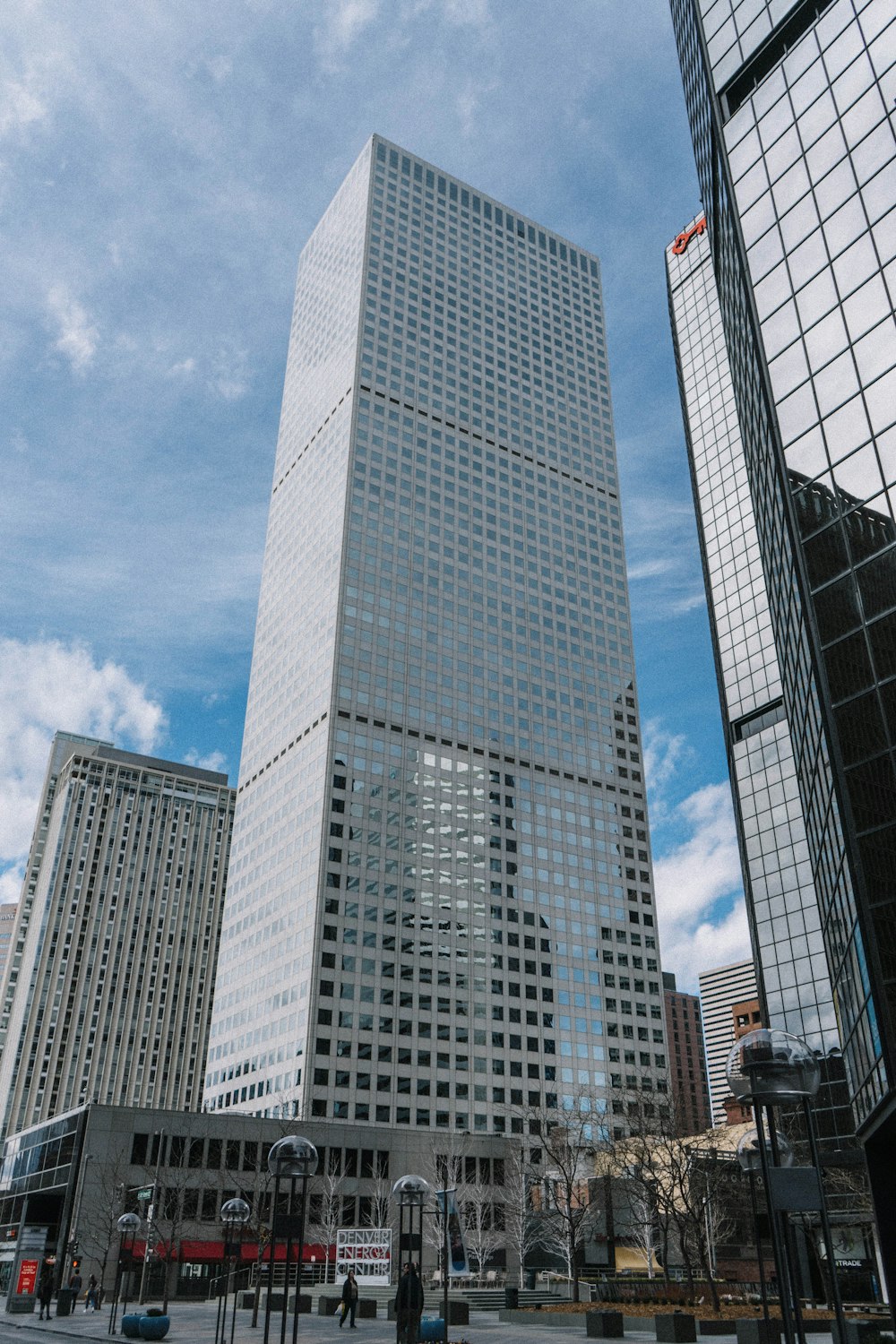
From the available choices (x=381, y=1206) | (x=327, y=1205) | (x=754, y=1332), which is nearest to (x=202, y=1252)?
(x=327, y=1205)

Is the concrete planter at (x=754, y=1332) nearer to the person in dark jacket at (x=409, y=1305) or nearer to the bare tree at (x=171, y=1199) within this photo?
the person in dark jacket at (x=409, y=1305)

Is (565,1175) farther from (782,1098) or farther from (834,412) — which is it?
(782,1098)

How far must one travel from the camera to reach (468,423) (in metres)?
152

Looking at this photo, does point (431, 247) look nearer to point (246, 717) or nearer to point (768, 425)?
point (246, 717)

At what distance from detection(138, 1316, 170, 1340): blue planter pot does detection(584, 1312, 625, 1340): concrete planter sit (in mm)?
13458

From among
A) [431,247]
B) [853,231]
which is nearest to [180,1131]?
[853,231]

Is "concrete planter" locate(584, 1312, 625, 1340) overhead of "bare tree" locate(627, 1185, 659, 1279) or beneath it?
beneath

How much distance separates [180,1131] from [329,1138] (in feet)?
51.2

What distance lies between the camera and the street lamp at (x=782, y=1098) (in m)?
14.6

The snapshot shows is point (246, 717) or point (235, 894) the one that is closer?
point (235, 894)

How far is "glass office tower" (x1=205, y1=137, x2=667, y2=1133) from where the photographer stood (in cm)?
11088

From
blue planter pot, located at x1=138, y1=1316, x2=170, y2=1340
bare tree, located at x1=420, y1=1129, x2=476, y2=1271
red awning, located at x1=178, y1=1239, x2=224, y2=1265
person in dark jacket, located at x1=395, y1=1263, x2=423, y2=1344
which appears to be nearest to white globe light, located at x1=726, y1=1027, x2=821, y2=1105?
person in dark jacket, located at x1=395, y1=1263, x2=423, y2=1344

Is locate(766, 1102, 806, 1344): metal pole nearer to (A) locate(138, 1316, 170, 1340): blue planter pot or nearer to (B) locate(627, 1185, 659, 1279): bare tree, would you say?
(A) locate(138, 1316, 170, 1340): blue planter pot

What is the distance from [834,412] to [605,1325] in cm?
3044
